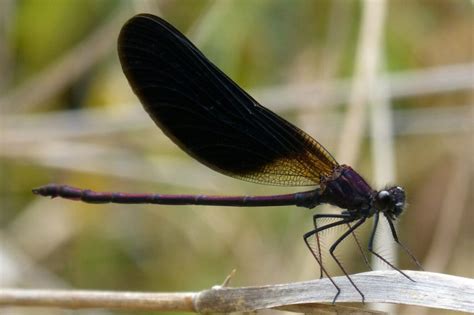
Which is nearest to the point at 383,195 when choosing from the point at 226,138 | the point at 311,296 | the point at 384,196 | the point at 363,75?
the point at 384,196

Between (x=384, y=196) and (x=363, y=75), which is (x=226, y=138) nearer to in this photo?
(x=384, y=196)

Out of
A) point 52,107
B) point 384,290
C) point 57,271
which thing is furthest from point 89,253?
point 384,290

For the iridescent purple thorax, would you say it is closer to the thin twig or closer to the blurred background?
the thin twig

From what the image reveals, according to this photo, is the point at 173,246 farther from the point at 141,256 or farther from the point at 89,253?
the point at 89,253

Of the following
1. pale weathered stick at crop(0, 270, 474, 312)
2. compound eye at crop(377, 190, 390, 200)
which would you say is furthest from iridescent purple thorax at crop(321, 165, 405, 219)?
pale weathered stick at crop(0, 270, 474, 312)

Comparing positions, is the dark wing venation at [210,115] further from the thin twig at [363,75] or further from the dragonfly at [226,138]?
the thin twig at [363,75]
